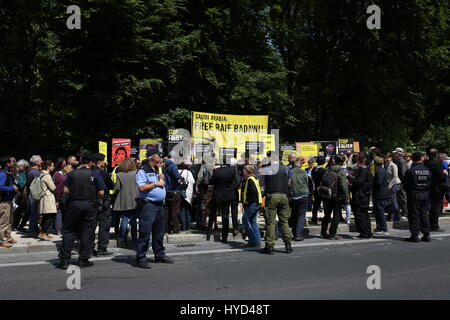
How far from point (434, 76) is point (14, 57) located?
84.5 feet

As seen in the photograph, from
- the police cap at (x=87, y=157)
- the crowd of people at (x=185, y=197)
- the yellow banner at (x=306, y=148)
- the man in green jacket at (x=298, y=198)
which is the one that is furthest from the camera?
the yellow banner at (x=306, y=148)

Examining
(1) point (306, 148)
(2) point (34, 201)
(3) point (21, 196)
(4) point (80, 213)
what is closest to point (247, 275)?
(4) point (80, 213)

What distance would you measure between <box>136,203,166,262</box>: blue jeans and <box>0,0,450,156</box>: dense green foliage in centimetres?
1314

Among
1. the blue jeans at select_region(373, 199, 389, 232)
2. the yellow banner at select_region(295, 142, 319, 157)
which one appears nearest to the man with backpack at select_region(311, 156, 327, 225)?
the blue jeans at select_region(373, 199, 389, 232)

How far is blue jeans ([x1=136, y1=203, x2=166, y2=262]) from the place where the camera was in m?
7.96

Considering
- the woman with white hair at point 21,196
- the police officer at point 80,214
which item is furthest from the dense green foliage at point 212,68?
the police officer at point 80,214

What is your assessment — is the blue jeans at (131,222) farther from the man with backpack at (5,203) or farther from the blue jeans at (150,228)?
the man with backpack at (5,203)

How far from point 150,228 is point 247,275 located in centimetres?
183

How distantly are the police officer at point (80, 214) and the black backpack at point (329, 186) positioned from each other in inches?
197

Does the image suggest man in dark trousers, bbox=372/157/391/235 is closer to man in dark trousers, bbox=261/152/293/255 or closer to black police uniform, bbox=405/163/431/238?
black police uniform, bbox=405/163/431/238

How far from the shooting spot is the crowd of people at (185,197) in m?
8.09

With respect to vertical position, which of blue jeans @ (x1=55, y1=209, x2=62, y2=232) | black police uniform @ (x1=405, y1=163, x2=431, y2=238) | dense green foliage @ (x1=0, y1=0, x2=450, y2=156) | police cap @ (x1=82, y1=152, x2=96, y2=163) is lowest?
blue jeans @ (x1=55, y1=209, x2=62, y2=232)

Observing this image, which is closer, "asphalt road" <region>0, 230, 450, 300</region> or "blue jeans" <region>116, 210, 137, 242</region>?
"asphalt road" <region>0, 230, 450, 300</region>
